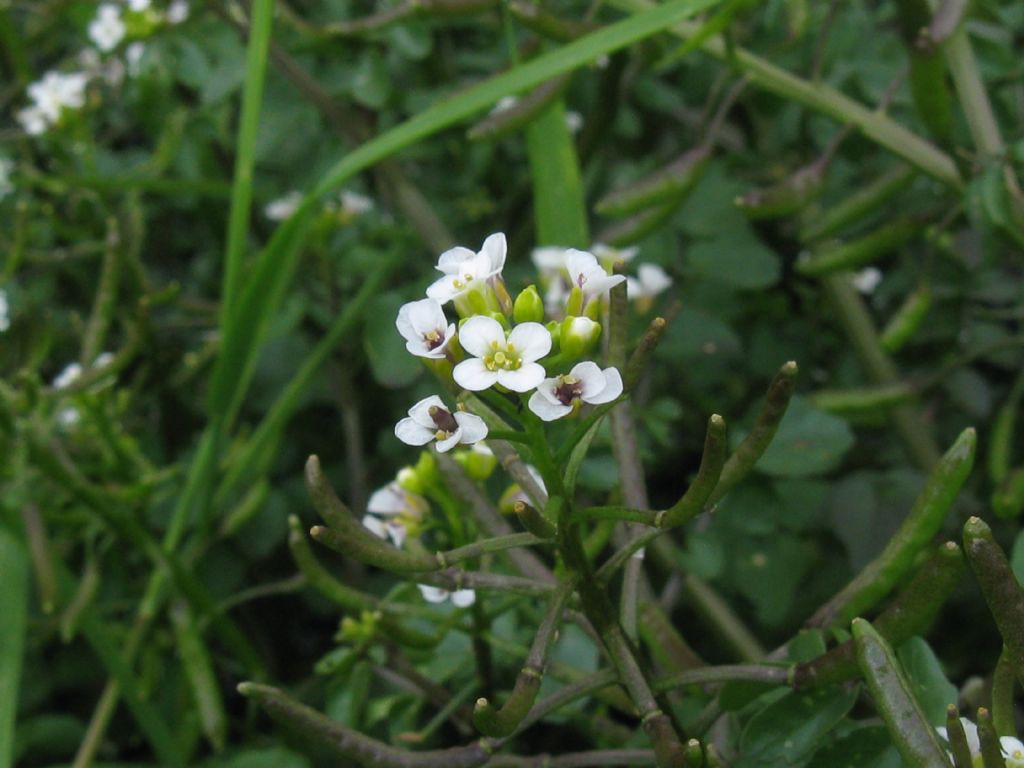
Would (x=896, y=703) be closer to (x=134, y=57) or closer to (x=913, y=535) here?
(x=913, y=535)

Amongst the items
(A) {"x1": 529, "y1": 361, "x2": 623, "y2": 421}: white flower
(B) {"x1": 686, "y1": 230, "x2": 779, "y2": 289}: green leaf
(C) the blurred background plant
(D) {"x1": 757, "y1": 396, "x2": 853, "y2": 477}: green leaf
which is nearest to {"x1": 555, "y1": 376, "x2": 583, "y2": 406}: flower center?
(A) {"x1": 529, "y1": 361, "x2": 623, "y2": 421}: white flower

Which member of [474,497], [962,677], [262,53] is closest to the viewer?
[474,497]

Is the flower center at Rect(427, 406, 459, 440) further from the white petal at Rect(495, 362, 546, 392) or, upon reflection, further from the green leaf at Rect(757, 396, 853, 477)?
the green leaf at Rect(757, 396, 853, 477)

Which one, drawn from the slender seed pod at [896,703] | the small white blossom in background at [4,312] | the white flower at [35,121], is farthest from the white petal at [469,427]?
the white flower at [35,121]

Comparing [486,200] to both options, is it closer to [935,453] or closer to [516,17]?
[516,17]

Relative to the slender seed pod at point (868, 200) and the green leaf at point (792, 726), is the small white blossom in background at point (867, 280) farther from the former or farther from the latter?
the green leaf at point (792, 726)

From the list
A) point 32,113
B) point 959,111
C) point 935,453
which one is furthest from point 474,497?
point 32,113
